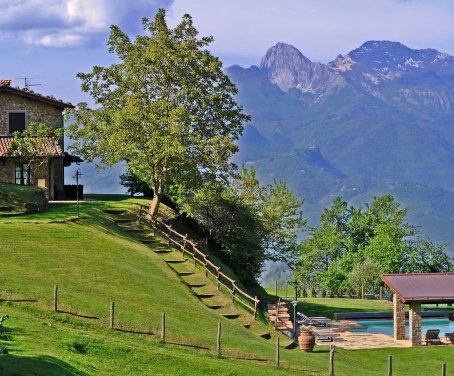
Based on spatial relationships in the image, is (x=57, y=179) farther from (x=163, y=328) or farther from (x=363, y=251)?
(x=363, y=251)

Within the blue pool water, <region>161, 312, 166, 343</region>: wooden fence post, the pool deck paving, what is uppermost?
<region>161, 312, 166, 343</region>: wooden fence post

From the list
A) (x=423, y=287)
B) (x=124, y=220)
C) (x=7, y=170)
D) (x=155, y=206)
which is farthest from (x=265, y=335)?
(x=7, y=170)

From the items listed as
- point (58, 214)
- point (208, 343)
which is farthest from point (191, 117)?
point (208, 343)

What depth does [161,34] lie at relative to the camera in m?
59.0

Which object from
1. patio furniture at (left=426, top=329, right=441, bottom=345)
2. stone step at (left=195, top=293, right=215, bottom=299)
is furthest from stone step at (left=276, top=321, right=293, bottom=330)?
patio furniture at (left=426, top=329, right=441, bottom=345)

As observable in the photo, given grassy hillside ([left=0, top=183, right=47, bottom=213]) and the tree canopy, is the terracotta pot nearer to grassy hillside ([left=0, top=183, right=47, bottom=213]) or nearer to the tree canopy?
grassy hillside ([left=0, top=183, right=47, bottom=213])

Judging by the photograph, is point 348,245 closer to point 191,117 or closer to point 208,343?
point 191,117

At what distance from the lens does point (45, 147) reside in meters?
62.9

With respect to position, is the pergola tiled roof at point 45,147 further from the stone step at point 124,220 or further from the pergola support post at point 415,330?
the pergola support post at point 415,330

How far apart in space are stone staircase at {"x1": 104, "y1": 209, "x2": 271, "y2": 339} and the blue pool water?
1405cm

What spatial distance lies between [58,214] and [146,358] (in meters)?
23.1

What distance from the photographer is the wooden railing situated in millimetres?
46906

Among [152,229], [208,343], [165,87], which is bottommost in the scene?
[208,343]

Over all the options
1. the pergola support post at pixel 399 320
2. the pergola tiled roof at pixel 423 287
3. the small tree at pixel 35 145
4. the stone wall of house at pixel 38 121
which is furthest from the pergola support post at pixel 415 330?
the stone wall of house at pixel 38 121
